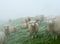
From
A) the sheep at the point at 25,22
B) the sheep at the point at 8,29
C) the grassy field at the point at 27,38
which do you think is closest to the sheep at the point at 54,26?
the grassy field at the point at 27,38

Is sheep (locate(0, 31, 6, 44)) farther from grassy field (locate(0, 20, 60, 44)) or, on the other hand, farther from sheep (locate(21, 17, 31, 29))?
sheep (locate(21, 17, 31, 29))

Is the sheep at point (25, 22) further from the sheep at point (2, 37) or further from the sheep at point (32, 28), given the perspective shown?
the sheep at point (2, 37)

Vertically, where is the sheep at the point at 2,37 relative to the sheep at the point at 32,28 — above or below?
below

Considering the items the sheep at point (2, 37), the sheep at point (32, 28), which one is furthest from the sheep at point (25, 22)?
the sheep at point (2, 37)

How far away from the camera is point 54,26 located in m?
1.30

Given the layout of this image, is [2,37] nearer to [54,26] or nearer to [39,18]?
[39,18]

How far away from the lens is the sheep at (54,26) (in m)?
1.22

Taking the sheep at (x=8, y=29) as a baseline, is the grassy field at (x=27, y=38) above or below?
below

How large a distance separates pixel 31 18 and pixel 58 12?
21 cm

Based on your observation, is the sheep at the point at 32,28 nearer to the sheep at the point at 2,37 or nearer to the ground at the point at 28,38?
the ground at the point at 28,38

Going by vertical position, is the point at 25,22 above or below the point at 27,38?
above

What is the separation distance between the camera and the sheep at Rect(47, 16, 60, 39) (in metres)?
1.22

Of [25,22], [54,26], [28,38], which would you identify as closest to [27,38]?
[28,38]

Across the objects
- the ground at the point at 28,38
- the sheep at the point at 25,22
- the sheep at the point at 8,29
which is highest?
the sheep at the point at 25,22
